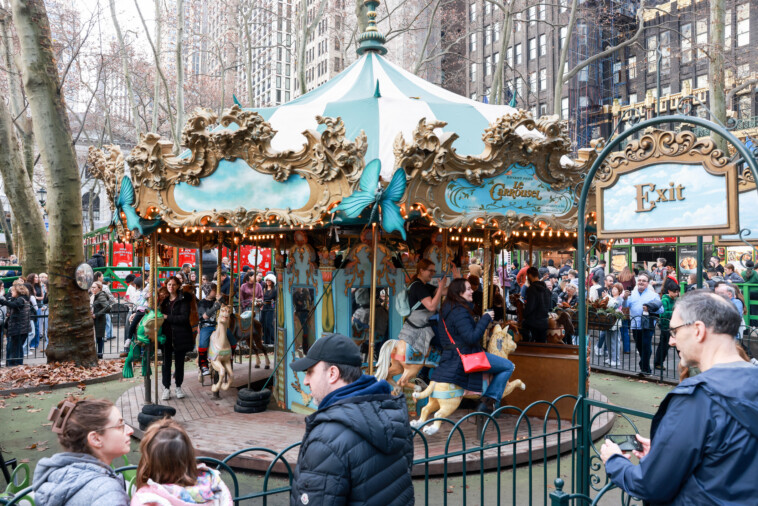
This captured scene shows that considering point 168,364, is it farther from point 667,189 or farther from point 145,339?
point 667,189

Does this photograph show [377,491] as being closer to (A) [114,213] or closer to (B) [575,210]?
(B) [575,210]

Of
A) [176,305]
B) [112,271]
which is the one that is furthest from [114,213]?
[112,271]

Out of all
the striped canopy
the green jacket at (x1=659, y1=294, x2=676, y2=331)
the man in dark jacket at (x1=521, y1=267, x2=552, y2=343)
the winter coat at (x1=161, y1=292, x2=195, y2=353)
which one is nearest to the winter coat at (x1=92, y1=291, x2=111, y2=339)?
the winter coat at (x1=161, y1=292, x2=195, y2=353)

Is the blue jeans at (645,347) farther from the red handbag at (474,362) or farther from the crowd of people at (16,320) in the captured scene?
the crowd of people at (16,320)

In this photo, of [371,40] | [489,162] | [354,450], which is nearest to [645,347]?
[489,162]

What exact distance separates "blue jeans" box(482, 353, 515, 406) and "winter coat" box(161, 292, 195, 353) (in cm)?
479

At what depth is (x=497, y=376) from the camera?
303 inches

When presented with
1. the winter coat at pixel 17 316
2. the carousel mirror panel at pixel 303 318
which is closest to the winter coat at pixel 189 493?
the carousel mirror panel at pixel 303 318

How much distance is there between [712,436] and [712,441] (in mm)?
21

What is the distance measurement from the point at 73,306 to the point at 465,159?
8699 millimetres

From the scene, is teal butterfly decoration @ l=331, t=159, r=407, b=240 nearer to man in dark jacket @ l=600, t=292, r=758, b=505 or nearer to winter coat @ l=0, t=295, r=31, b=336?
man in dark jacket @ l=600, t=292, r=758, b=505

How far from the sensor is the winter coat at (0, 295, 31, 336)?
12.5 metres

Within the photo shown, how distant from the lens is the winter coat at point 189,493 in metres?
2.70

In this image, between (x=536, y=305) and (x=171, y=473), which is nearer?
(x=171, y=473)
